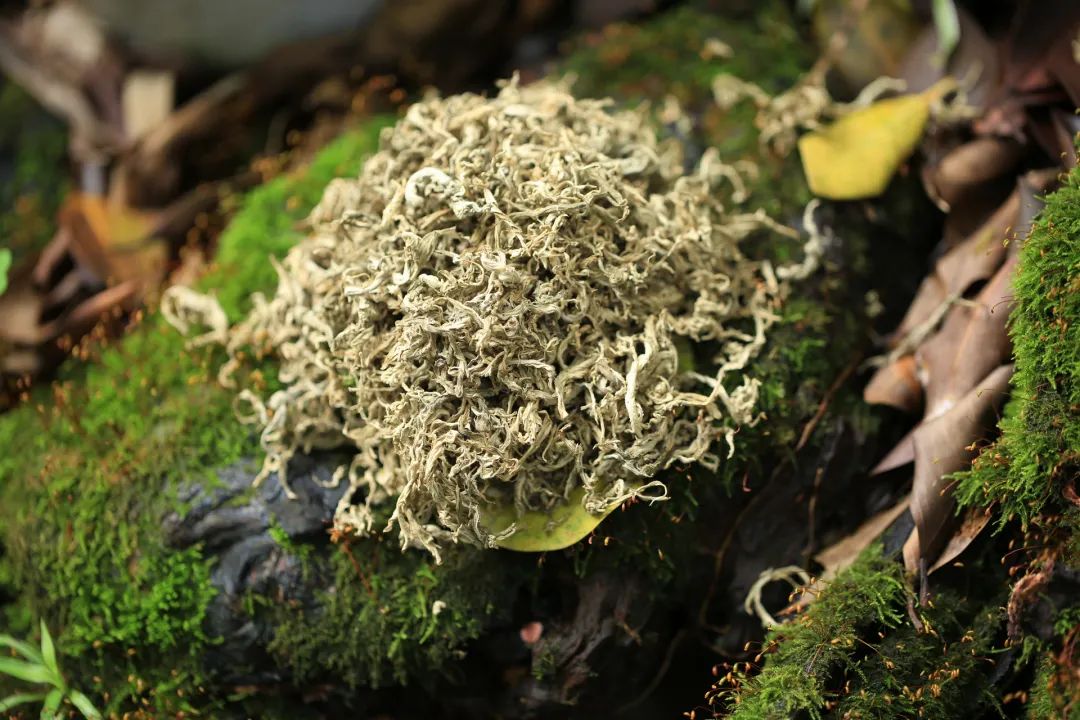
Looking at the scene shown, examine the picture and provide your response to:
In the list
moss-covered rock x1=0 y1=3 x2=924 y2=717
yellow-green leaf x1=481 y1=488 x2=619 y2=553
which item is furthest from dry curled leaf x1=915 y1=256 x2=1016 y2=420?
yellow-green leaf x1=481 y1=488 x2=619 y2=553

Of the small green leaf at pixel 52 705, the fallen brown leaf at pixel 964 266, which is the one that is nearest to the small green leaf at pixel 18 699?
the small green leaf at pixel 52 705

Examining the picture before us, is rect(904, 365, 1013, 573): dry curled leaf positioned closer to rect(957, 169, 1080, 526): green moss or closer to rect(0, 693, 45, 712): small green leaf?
rect(957, 169, 1080, 526): green moss

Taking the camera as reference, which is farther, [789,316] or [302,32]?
[302,32]

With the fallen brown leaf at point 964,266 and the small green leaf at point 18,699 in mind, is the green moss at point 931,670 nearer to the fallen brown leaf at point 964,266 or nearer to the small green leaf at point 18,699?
the fallen brown leaf at point 964,266

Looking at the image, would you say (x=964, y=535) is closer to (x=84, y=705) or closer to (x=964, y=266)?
(x=964, y=266)

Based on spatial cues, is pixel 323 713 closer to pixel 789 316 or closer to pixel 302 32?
pixel 789 316

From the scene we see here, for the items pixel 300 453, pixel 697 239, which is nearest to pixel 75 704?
pixel 300 453

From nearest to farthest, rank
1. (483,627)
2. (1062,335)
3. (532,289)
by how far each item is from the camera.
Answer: (1062,335), (532,289), (483,627)
